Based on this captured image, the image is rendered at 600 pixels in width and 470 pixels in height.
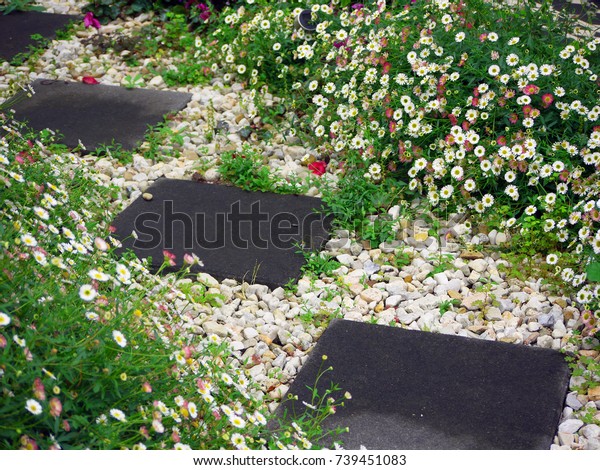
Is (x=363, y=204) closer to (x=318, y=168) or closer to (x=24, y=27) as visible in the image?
(x=318, y=168)

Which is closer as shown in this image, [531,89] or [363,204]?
[531,89]

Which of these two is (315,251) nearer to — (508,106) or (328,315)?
(328,315)

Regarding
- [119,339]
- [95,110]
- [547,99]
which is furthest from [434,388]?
[95,110]

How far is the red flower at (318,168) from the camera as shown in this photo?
378cm

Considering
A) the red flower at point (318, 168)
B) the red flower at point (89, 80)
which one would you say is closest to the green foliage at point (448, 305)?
the red flower at point (318, 168)

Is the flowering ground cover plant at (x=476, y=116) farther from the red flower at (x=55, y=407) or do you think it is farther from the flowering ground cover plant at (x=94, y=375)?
the red flower at (x=55, y=407)

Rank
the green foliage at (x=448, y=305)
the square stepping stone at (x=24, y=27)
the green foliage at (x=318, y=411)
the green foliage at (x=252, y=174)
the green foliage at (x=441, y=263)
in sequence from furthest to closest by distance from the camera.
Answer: the square stepping stone at (x=24, y=27)
the green foliage at (x=252, y=174)
the green foliage at (x=441, y=263)
the green foliage at (x=448, y=305)
the green foliage at (x=318, y=411)

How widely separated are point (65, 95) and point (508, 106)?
2696mm

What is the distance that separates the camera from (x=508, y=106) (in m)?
3.37

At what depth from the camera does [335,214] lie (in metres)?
3.49

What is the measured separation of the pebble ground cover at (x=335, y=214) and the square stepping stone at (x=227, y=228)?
8cm

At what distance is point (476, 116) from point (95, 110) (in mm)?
2264

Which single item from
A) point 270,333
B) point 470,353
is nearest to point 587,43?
point 470,353

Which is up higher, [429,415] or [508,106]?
[508,106]
